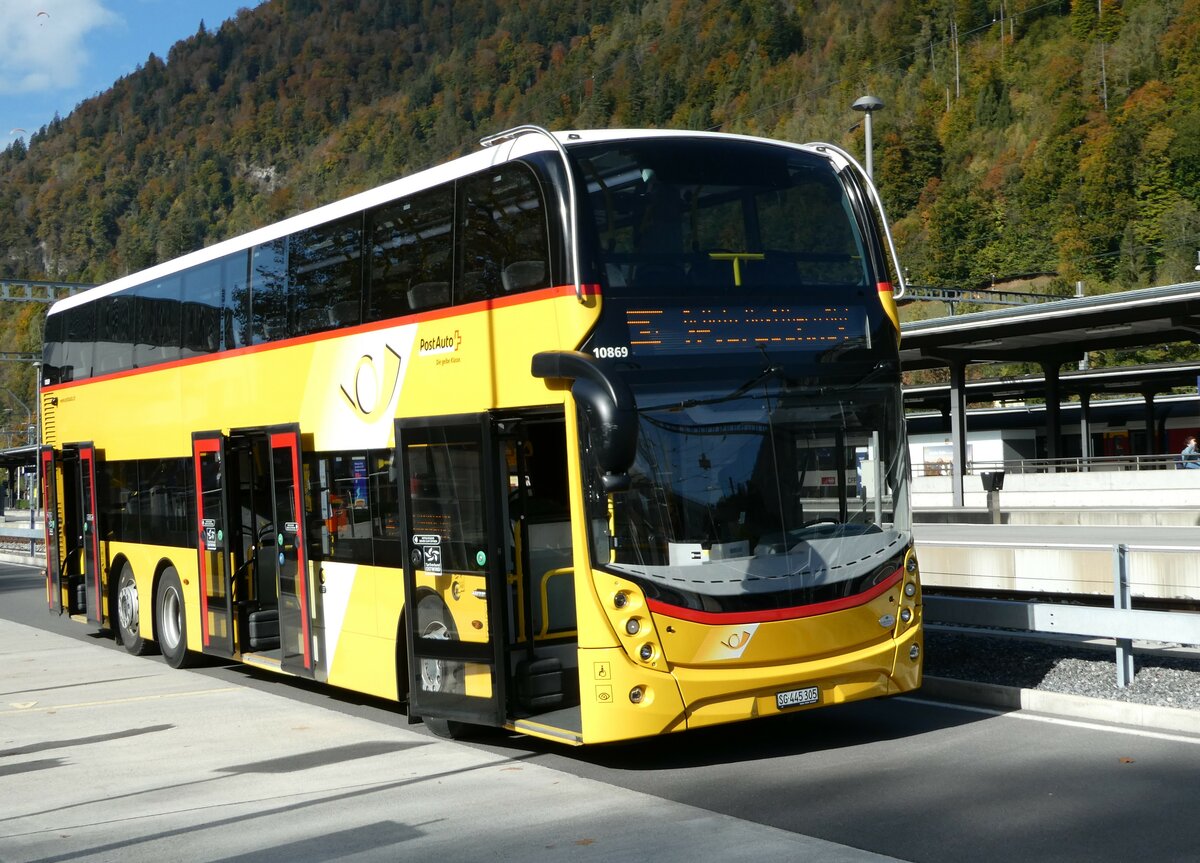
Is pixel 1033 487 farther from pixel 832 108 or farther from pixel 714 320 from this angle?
pixel 832 108

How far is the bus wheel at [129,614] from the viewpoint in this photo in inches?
693

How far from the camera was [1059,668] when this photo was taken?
38.4 ft

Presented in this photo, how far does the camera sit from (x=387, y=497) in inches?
459

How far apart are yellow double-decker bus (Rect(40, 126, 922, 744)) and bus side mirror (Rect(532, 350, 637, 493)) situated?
0.8 inches

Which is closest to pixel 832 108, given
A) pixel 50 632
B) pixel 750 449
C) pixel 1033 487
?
pixel 1033 487

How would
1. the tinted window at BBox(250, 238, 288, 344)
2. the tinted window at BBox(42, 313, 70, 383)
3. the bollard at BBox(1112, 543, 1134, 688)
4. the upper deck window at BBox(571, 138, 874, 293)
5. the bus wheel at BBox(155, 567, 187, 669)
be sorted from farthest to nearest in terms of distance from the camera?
the tinted window at BBox(42, 313, 70, 383)
the bus wheel at BBox(155, 567, 187, 669)
the tinted window at BBox(250, 238, 288, 344)
the bollard at BBox(1112, 543, 1134, 688)
the upper deck window at BBox(571, 138, 874, 293)

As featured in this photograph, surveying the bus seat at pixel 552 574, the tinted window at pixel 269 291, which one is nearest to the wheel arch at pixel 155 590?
the tinted window at pixel 269 291

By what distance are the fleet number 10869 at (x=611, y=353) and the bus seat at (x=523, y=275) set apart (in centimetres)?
66

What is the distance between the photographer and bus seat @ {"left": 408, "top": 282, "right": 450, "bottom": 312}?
10.8m

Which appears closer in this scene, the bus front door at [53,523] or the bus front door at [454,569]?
the bus front door at [454,569]

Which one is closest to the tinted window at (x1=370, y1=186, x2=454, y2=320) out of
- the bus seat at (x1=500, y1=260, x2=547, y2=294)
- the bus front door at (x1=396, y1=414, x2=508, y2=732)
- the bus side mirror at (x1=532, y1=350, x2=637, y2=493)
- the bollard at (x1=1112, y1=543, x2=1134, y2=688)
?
the bus seat at (x1=500, y1=260, x2=547, y2=294)

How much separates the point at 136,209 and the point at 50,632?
133226mm

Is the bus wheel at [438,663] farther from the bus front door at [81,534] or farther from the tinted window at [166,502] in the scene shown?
the bus front door at [81,534]

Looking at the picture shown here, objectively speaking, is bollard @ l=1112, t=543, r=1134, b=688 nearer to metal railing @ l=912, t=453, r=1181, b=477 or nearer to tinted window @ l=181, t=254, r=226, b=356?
tinted window @ l=181, t=254, r=226, b=356
